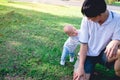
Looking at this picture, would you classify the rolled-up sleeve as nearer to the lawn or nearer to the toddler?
the toddler

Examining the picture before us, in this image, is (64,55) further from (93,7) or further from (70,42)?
(93,7)

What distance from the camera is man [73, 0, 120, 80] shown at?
123 inches

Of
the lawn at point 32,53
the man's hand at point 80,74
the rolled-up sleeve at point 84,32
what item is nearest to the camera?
the man's hand at point 80,74

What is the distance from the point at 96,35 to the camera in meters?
3.49

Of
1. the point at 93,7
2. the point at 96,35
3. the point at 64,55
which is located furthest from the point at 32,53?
the point at 93,7

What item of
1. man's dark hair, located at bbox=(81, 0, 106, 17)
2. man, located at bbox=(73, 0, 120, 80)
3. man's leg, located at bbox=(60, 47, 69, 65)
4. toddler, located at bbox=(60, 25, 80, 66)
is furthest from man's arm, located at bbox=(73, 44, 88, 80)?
man's leg, located at bbox=(60, 47, 69, 65)

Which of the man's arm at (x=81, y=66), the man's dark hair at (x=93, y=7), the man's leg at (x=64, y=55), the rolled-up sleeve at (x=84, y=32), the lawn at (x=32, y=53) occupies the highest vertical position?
the man's dark hair at (x=93, y=7)

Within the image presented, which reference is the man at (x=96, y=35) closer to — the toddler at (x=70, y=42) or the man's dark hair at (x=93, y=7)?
the man's dark hair at (x=93, y=7)

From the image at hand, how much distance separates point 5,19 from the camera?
7250mm

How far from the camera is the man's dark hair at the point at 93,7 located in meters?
3.11

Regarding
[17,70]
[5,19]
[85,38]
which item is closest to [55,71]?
[17,70]

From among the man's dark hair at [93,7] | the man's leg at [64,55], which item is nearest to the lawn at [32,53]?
the man's leg at [64,55]

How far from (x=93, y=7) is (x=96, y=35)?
48cm

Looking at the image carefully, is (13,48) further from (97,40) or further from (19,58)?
(97,40)
